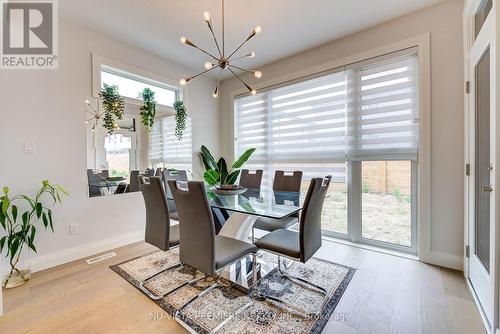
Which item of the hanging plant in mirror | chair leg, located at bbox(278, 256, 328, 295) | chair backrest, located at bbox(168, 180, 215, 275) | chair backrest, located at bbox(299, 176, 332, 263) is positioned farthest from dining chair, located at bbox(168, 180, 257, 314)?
the hanging plant in mirror

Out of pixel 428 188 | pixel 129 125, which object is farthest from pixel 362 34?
pixel 129 125

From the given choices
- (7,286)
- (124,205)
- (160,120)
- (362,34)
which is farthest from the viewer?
(160,120)

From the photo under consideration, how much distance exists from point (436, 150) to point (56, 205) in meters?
4.20

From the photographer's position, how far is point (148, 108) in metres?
3.28

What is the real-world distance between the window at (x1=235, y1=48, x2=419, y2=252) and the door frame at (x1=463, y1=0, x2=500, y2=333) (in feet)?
1.49

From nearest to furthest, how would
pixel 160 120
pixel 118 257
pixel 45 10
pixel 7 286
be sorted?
pixel 7 286
pixel 45 10
pixel 118 257
pixel 160 120

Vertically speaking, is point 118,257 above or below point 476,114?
below

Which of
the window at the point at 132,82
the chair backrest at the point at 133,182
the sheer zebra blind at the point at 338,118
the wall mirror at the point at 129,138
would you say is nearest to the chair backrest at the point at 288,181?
the sheer zebra blind at the point at 338,118

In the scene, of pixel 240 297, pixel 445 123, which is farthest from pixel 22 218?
pixel 445 123

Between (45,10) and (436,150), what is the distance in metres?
4.37

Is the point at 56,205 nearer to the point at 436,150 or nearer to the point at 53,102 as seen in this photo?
the point at 53,102

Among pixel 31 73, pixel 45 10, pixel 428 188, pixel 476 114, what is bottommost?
pixel 428 188

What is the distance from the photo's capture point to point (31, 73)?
2334 millimetres

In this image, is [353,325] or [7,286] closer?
[353,325]
